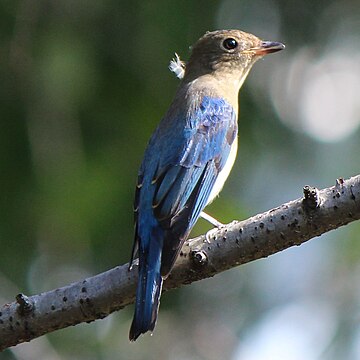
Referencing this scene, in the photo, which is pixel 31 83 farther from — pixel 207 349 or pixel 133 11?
pixel 207 349

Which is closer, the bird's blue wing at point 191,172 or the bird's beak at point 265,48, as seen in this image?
the bird's blue wing at point 191,172

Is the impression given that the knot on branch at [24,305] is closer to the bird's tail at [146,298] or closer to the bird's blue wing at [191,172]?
the bird's tail at [146,298]

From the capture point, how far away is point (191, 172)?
6.34 meters

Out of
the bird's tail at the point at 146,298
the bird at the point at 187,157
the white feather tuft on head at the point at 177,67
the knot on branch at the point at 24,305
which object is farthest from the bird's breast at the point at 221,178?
the knot on branch at the point at 24,305

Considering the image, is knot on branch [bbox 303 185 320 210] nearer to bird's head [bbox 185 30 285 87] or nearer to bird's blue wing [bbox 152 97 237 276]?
bird's blue wing [bbox 152 97 237 276]

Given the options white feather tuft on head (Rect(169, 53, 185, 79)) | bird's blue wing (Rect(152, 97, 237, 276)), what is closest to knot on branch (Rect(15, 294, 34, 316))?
bird's blue wing (Rect(152, 97, 237, 276))

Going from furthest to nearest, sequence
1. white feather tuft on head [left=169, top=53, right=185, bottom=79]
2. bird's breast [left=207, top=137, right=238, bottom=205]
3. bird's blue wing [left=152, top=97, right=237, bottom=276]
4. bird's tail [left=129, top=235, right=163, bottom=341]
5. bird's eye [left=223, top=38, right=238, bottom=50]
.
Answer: white feather tuft on head [left=169, top=53, right=185, bottom=79]
bird's eye [left=223, top=38, right=238, bottom=50]
bird's breast [left=207, top=137, right=238, bottom=205]
bird's blue wing [left=152, top=97, right=237, bottom=276]
bird's tail [left=129, top=235, right=163, bottom=341]

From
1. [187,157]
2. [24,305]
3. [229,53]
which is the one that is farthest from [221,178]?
[24,305]

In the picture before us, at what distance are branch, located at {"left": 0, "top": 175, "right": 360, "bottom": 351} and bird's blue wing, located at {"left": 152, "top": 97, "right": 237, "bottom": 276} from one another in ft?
0.66

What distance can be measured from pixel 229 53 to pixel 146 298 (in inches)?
109

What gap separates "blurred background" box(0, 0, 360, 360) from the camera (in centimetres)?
804

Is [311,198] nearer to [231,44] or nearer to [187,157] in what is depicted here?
[187,157]

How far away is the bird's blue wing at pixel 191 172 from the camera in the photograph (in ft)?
18.9

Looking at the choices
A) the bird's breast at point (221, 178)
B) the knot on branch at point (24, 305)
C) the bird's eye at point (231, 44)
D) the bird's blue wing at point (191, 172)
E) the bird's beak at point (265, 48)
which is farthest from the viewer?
the bird's eye at point (231, 44)
